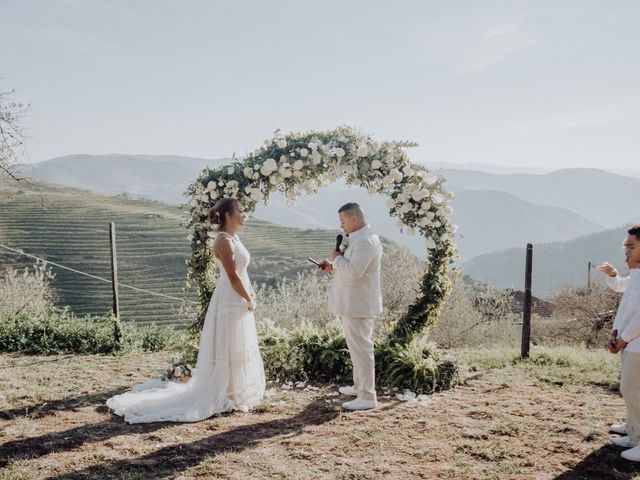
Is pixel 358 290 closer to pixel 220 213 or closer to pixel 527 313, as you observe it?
pixel 220 213

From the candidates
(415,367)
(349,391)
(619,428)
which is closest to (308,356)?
(349,391)

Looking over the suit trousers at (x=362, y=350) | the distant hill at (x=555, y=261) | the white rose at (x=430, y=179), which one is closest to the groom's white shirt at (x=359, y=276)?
the suit trousers at (x=362, y=350)

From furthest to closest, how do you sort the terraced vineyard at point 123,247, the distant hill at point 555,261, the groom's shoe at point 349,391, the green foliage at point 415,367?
the distant hill at point 555,261
the terraced vineyard at point 123,247
the green foliage at point 415,367
the groom's shoe at point 349,391

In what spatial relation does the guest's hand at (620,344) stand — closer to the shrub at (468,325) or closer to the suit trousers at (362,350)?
the suit trousers at (362,350)

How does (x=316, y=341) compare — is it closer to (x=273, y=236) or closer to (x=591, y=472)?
(x=591, y=472)

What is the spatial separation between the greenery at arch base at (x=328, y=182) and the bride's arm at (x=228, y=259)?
5.47 ft

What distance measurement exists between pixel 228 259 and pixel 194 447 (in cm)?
194

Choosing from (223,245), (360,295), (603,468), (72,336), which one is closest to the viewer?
(603,468)

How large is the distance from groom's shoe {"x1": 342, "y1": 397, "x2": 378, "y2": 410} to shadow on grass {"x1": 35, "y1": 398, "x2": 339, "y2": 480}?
175 millimetres

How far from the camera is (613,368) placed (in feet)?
25.7

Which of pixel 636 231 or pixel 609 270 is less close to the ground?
pixel 636 231

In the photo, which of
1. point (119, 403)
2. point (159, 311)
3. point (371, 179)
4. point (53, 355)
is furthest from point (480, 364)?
point (159, 311)

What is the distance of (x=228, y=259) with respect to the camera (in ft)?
19.1

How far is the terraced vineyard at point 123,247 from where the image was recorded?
143ft
